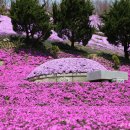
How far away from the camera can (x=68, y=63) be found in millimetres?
26031

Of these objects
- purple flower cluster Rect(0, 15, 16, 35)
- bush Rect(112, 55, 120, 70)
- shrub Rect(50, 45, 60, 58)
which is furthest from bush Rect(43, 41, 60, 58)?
bush Rect(112, 55, 120, 70)

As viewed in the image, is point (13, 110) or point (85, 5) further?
point (85, 5)

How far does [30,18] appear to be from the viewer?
132 feet

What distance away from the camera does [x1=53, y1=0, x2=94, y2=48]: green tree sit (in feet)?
141

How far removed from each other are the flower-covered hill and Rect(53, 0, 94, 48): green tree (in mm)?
11289

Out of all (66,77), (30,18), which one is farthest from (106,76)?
(30,18)

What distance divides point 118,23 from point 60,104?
2656cm

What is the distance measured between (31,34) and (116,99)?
23.0m

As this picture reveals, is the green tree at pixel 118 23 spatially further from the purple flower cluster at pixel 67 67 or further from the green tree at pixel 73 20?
the purple flower cluster at pixel 67 67

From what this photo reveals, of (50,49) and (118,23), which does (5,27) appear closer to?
(50,49)

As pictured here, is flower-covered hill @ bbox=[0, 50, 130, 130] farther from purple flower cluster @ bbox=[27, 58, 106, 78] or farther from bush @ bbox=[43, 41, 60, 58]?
bush @ bbox=[43, 41, 60, 58]

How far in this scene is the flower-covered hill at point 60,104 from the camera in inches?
485

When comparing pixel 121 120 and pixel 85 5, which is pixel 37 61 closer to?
pixel 85 5

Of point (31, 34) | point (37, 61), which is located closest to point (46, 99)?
point (37, 61)
